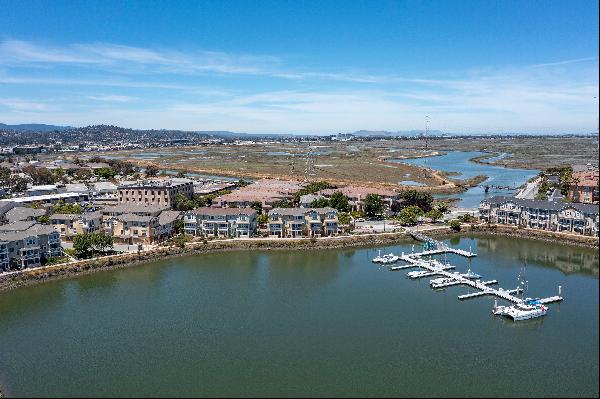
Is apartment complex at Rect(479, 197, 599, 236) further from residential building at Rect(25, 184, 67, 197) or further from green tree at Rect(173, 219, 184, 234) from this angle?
residential building at Rect(25, 184, 67, 197)

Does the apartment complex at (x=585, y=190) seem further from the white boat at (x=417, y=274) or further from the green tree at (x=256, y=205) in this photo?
the green tree at (x=256, y=205)

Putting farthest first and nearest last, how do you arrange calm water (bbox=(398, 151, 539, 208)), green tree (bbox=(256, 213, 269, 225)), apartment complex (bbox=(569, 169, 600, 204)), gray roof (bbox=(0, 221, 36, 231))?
calm water (bbox=(398, 151, 539, 208)), apartment complex (bbox=(569, 169, 600, 204)), green tree (bbox=(256, 213, 269, 225)), gray roof (bbox=(0, 221, 36, 231))

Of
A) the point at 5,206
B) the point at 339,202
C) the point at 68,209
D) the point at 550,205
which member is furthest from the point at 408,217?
the point at 5,206

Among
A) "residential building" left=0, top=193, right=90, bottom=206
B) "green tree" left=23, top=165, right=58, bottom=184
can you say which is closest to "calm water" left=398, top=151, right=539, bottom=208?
"residential building" left=0, top=193, right=90, bottom=206

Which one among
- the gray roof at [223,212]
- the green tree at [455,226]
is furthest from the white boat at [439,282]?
the gray roof at [223,212]

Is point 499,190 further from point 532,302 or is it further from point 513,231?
point 532,302

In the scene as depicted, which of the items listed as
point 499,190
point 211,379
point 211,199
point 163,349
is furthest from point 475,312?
point 499,190
